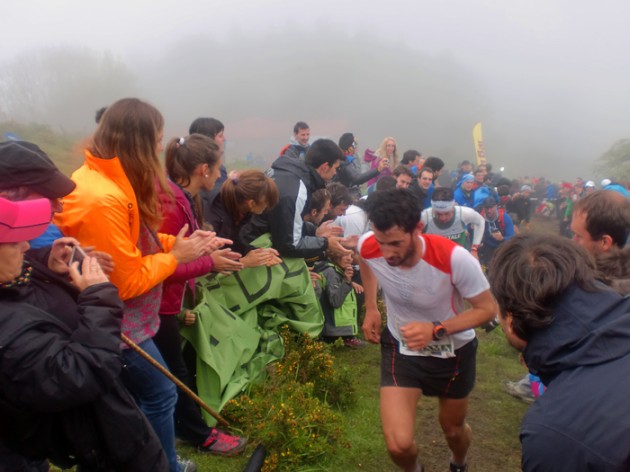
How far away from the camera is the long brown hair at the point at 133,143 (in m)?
2.50

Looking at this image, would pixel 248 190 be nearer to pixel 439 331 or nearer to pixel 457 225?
pixel 439 331

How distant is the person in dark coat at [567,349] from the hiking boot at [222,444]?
2351 millimetres

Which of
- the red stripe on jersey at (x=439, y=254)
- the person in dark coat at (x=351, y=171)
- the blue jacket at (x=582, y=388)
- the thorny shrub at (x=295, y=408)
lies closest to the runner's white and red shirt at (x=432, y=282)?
the red stripe on jersey at (x=439, y=254)

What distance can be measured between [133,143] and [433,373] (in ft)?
7.38

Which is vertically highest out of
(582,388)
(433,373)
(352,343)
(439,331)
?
(582,388)

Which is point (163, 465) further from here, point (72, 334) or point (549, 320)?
point (549, 320)

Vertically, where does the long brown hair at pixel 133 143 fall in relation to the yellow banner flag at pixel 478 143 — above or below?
above

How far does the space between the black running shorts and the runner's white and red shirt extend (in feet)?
0.37

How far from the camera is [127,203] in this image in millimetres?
2402

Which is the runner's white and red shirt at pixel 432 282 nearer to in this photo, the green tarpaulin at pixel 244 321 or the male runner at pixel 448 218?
the green tarpaulin at pixel 244 321

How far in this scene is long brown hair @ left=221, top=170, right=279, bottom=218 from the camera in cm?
394

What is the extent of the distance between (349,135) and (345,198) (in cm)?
262

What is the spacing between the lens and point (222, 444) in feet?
11.4

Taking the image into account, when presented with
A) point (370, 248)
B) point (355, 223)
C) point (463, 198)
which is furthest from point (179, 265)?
point (463, 198)
